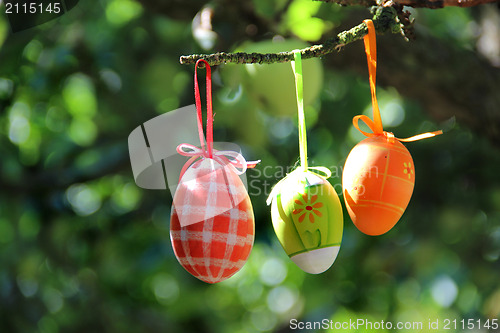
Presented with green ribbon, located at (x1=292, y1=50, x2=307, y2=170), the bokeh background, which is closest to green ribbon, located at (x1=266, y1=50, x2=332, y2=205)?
green ribbon, located at (x1=292, y1=50, x2=307, y2=170)

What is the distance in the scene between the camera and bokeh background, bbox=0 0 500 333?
4.10 feet

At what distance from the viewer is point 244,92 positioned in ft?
4.56

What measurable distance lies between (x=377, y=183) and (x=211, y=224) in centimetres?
18

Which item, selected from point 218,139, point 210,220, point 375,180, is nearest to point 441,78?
point 218,139

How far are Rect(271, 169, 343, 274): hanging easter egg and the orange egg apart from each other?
0.03 meters

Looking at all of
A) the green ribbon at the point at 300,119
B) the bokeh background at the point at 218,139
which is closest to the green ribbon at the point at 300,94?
the green ribbon at the point at 300,119

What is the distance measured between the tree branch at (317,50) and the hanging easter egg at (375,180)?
0.06ft

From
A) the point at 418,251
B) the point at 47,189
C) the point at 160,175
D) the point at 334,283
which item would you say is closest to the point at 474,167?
the point at 418,251

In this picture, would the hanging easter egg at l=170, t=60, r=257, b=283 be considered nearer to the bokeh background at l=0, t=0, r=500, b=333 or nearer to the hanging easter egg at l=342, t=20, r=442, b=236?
the hanging easter egg at l=342, t=20, r=442, b=236

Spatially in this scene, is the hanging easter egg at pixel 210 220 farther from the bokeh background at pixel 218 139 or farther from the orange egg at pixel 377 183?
the bokeh background at pixel 218 139

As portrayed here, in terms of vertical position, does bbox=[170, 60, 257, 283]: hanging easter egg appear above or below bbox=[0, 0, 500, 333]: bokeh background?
above

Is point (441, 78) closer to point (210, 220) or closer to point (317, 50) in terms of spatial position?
point (317, 50)

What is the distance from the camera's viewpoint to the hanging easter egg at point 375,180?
26.2 inches

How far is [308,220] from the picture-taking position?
647mm
